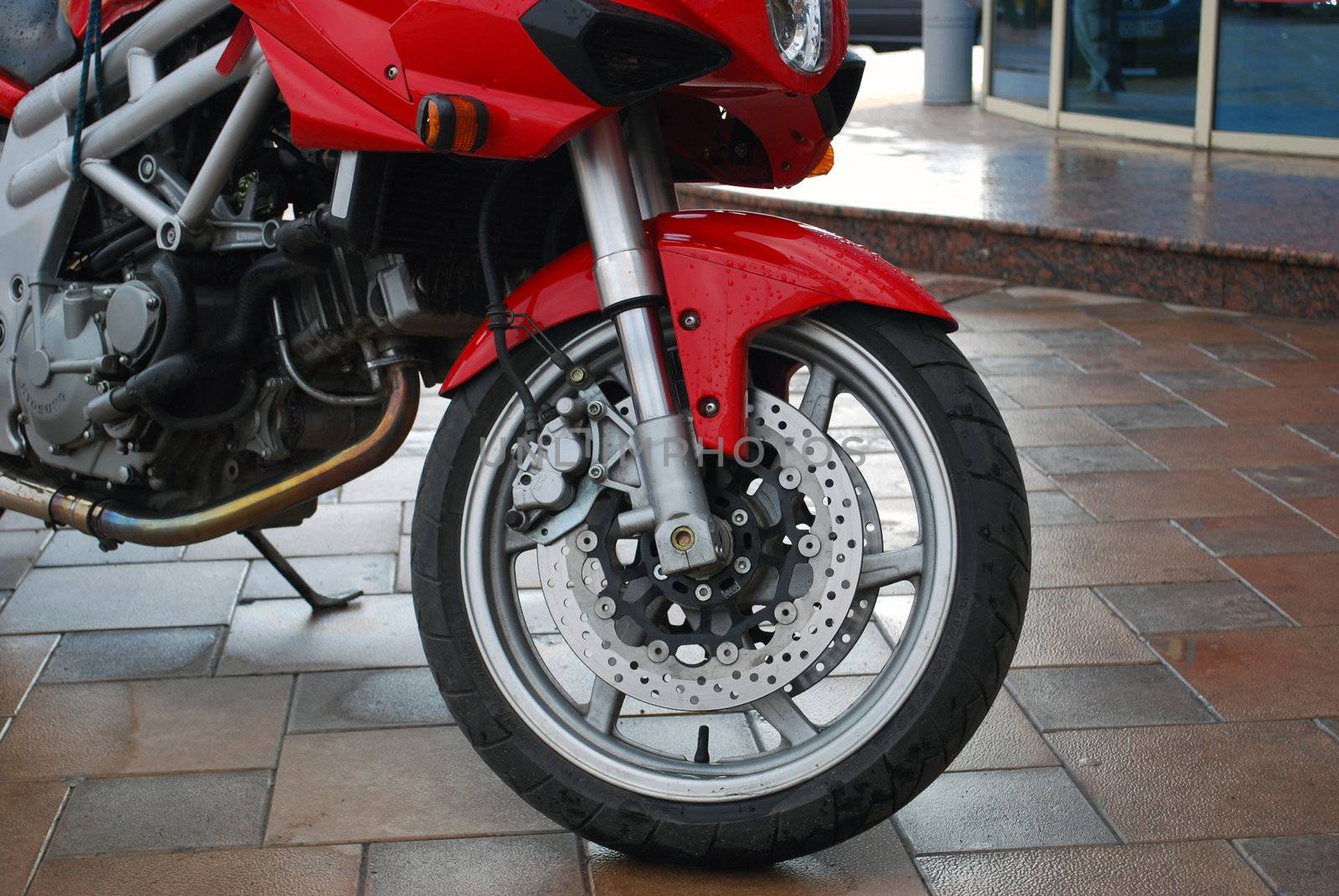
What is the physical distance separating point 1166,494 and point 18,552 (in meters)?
2.71

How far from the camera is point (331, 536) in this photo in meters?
3.68

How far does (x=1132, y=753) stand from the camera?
8.32ft

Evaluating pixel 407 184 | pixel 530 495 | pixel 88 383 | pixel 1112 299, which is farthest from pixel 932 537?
pixel 1112 299

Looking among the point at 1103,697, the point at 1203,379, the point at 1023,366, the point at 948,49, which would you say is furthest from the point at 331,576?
the point at 948,49

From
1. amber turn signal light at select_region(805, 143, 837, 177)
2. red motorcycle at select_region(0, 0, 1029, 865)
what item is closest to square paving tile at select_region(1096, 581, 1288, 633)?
red motorcycle at select_region(0, 0, 1029, 865)

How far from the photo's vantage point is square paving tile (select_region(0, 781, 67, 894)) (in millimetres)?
2240

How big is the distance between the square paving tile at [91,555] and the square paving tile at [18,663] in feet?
1.37

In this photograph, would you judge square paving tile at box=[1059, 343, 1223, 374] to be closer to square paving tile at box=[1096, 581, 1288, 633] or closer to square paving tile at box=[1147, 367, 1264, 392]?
square paving tile at box=[1147, 367, 1264, 392]

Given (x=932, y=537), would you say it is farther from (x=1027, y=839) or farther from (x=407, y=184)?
(x=407, y=184)

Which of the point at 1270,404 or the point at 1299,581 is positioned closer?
the point at 1299,581

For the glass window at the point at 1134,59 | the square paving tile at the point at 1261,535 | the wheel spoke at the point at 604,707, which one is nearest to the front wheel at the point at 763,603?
the wheel spoke at the point at 604,707

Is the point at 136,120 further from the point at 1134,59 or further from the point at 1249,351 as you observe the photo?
the point at 1134,59

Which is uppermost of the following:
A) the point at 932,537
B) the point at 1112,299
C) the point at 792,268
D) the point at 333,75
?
the point at 333,75

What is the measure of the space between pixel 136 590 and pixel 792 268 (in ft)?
6.24
